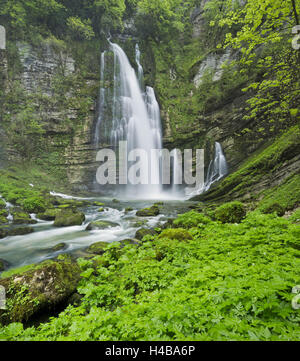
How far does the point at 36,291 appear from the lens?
→ 3129 mm

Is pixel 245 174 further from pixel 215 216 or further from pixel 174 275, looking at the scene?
pixel 174 275

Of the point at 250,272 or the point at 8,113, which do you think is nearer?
the point at 250,272

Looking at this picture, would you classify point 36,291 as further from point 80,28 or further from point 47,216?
point 80,28

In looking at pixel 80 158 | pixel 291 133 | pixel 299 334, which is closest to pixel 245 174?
pixel 291 133

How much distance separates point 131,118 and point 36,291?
22.2 metres

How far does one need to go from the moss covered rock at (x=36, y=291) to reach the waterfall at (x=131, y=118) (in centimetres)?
1810

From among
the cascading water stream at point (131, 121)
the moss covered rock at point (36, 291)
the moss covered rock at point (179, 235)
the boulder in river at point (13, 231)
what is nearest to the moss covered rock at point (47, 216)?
the boulder in river at point (13, 231)

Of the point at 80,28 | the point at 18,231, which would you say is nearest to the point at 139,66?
the point at 80,28

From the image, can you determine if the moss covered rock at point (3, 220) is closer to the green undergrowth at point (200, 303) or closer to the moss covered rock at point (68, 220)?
the moss covered rock at point (68, 220)

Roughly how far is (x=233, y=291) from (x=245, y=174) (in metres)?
10.9

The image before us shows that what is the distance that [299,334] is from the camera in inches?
51.7

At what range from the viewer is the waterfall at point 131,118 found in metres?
22.3

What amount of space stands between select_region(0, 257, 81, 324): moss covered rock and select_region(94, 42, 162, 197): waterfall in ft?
59.4
